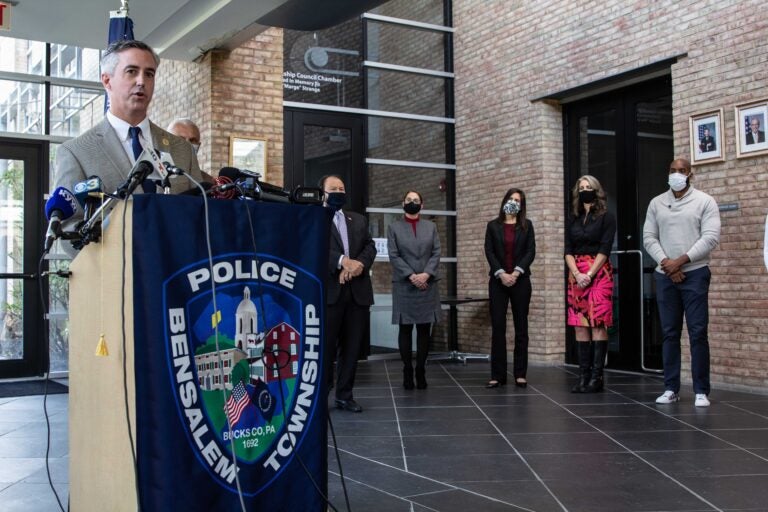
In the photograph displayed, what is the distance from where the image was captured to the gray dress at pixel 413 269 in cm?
675

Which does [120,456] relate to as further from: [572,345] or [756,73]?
[572,345]

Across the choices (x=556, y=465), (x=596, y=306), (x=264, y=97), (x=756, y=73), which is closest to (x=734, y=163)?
(x=756, y=73)

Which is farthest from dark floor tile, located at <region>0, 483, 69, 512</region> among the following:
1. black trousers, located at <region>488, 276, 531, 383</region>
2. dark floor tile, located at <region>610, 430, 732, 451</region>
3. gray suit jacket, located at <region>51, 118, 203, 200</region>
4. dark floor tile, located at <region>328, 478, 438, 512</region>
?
black trousers, located at <region>488, 276, 531, 383</region>

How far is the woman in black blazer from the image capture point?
6.81m

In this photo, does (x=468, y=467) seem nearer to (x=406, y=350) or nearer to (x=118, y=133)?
(x=118, y=133)

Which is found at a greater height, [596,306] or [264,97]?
[264,97]

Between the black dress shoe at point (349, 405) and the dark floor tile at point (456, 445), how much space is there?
102cm

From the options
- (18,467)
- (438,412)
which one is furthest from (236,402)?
(438,412)

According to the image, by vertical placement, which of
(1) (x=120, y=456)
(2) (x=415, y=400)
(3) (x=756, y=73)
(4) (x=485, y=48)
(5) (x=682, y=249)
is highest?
(4) (x=485, y=48)

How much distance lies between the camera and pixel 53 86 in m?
8.54

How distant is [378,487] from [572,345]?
5.61 m

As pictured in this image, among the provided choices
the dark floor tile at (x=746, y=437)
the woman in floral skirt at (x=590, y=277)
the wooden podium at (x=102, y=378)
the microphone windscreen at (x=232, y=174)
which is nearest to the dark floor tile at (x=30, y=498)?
the wooden podium at (x=102, y=378)

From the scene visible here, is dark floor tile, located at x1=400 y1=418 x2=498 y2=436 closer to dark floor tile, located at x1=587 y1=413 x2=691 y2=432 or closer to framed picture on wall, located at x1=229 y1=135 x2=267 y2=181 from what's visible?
dark floor tile, located at x1=587 y1=413 x2=691 y2=432

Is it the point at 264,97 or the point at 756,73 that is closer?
the point at 756,73
